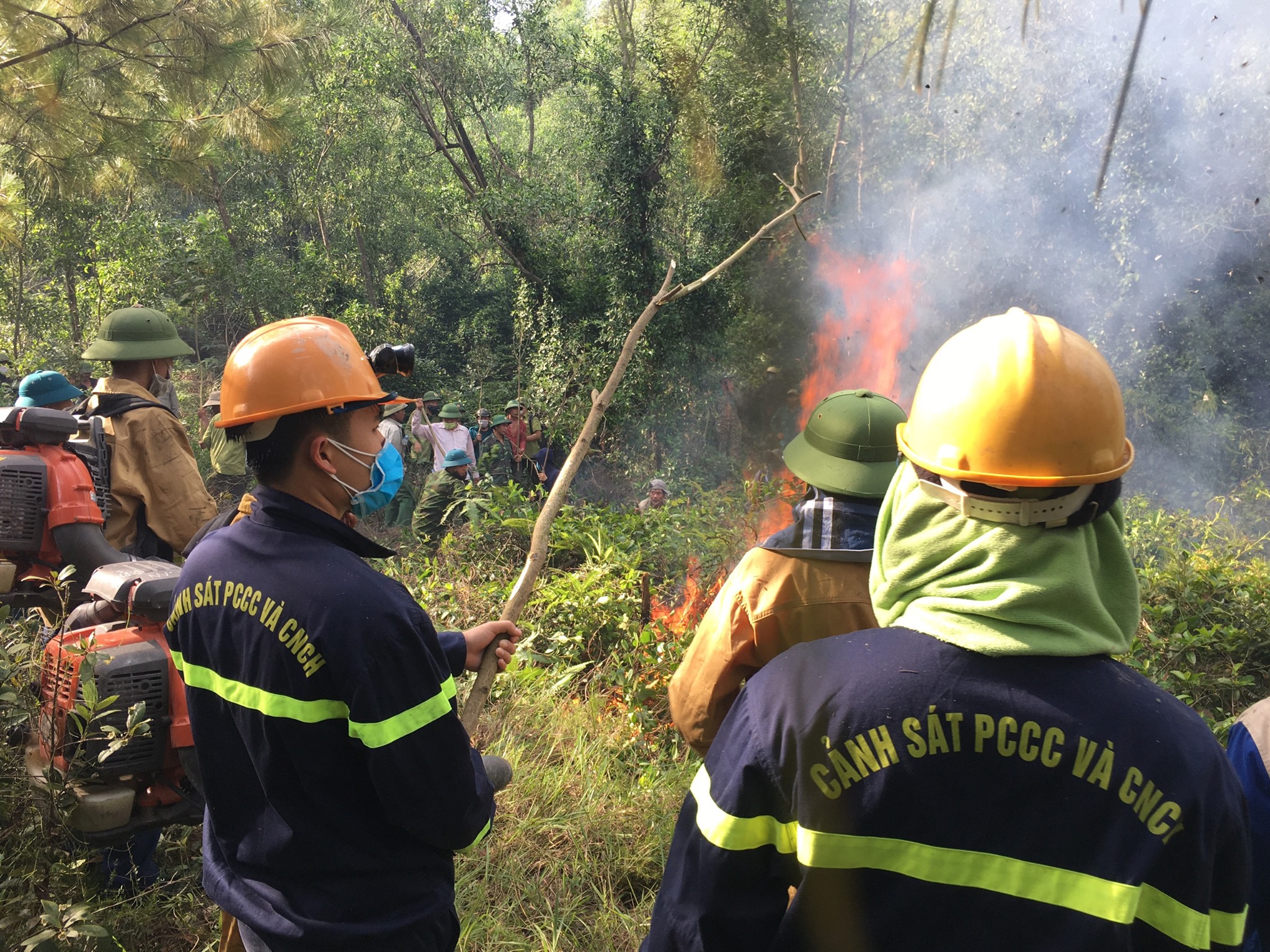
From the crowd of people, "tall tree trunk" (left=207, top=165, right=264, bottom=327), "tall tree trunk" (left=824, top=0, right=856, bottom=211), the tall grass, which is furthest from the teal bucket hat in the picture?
"tall tree trunk" (left=207, top=165, right=264, bottom=327)

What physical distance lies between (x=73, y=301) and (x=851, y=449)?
514 inches

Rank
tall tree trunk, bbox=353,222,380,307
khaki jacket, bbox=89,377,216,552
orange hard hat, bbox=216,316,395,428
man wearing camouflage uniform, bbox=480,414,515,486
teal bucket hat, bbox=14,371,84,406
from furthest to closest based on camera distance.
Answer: tall tree trunk, bbox=353,222,380,307 < man wearing camouflage uniform, bbox=480,414,515,486 < teal bucket hat, bbox=14,371,84,406 < khaki jacket, bbox=89,377,216,552 < orange hard hat, bbox=216,316,395,428

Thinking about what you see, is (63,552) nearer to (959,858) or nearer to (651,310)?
(651,310)

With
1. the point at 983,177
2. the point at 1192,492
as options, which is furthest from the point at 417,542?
the point at 1192,492

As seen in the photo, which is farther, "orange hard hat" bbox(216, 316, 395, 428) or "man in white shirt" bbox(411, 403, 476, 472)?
"man in white shirt" bbox(411, 403, 476, 472)

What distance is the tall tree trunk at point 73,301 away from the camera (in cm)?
1173

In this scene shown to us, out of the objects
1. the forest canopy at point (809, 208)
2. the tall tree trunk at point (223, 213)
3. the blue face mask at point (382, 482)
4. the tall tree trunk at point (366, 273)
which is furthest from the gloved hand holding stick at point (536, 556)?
the tall tree trunk at point (366, 273)

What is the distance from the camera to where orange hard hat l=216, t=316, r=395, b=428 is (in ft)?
5.89

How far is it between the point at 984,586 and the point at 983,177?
11644mm

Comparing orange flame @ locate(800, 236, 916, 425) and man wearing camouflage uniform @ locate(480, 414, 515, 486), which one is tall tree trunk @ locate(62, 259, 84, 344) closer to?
man wearing camouflage uniform @ locate(480, 414, 515, 486)

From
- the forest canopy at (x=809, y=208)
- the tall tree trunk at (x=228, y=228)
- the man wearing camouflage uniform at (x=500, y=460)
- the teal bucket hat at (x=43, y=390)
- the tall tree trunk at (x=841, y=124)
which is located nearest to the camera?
the teal bucket hat at (x=43, y=390)

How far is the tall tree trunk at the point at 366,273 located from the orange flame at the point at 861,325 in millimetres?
8963

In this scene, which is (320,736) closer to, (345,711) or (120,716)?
(345,711)

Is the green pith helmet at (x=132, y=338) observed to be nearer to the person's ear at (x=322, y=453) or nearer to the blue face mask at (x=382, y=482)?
the blue face mask at (x=382, y=482)
